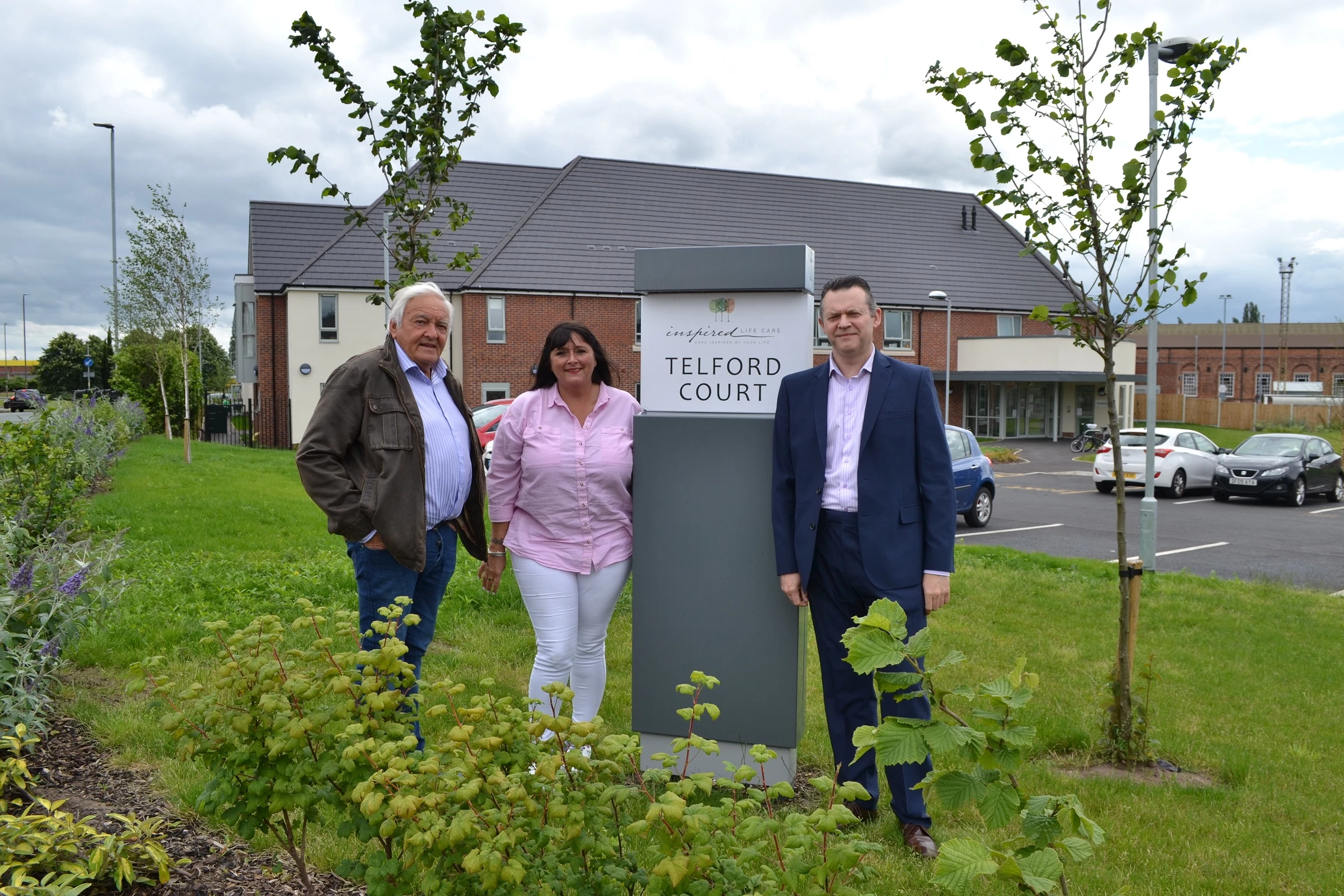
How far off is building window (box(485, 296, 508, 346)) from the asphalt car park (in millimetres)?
17926

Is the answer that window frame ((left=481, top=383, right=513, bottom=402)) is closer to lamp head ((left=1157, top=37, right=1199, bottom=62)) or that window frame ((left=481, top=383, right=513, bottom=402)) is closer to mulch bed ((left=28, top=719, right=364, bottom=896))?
lamp head ((left=1157, top=37, right=1199, bottom=62))

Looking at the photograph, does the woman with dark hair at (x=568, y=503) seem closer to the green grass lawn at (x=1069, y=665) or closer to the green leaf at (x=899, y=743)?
the green grass lawn at (x=1069, y=665)

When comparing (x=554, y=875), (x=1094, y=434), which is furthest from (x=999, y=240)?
(x=554, y=875)

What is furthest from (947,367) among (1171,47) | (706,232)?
(1171,47)

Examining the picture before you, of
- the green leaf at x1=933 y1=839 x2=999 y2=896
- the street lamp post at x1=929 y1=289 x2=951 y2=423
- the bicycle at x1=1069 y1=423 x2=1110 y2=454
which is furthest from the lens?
the street lamp post at x1=929 y1=289 x2=951 y2=423

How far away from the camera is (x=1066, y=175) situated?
467cm

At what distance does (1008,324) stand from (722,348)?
40.7 metres

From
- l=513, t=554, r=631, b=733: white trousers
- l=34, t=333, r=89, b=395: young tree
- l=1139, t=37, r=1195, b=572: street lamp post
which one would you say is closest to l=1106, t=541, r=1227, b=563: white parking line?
l=1139, t=37, r=1195, b=572: street lamp post

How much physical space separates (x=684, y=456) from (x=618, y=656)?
2.81 meters

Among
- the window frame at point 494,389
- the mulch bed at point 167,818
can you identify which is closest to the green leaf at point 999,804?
the mulch bed at point 167,818

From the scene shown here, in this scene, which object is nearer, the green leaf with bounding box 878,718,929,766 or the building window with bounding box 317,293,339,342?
the green leaf with bounding box 878,718,929,766

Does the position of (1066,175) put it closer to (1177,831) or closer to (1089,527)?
(1177,831)

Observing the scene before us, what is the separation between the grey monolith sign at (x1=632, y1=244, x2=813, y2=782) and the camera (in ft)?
13.9

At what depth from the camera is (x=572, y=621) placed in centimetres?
416
